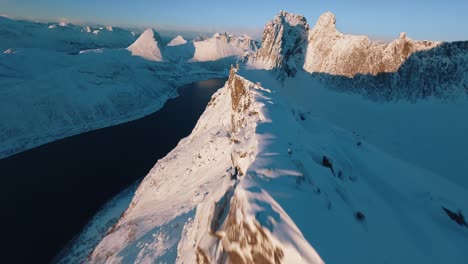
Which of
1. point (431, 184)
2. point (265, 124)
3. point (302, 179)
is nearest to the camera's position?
point (302, 179)

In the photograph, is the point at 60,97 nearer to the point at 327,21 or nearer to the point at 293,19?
the point at 293,19

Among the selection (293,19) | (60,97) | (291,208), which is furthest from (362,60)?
(60,97)

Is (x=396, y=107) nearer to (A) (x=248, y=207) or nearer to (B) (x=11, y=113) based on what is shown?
(A) (x=248, y=207)

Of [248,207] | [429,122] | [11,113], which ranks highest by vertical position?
[248,207]

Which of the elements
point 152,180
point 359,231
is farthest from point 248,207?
point 152,180

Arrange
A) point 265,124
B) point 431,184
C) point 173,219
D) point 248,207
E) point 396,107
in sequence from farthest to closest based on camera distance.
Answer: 1. point 396,107
2. point 431,184
3. point 173,219
4. point 265,124
5. point 248,207

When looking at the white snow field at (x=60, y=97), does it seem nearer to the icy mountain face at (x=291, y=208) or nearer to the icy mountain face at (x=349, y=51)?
the icy mountain face at (x=291, y=208)

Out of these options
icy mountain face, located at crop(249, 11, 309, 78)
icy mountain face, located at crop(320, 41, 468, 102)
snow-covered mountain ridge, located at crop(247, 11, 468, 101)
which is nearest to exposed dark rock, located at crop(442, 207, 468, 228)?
icy mountain face, located at crop(320, 41, 468, 102)

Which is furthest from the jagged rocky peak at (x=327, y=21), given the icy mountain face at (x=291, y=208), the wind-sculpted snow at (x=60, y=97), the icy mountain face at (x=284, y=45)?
the wind-sculpted snow at (x=60, y=97)
